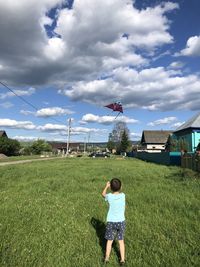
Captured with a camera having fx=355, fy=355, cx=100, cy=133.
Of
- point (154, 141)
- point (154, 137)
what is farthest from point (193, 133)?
point (154, 137)

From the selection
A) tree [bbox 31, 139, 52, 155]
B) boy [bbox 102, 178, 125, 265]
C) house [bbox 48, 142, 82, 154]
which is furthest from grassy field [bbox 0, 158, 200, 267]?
house [bbox 48, 142, 82, 154]

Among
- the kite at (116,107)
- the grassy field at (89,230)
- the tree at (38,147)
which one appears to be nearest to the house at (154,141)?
the tree at (38,147)

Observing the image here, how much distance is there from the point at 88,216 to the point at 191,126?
41.5 m

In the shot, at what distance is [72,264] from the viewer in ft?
17.1

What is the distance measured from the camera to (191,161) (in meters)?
24.5

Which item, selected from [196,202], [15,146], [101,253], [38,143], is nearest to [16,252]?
[101,253]

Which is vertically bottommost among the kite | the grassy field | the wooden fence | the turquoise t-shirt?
the grassy field

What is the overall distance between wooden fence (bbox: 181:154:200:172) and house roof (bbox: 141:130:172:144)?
67.2m

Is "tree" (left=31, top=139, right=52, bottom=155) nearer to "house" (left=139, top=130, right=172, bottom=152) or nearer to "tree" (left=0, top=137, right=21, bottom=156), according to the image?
"tree" (left=0, top=137, right=21, bottom=156)

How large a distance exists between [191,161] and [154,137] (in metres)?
71.0

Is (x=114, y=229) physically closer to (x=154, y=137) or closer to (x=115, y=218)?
(x=115, y=218)

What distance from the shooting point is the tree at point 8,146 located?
70.6 meters

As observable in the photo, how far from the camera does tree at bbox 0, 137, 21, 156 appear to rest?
70.6 m

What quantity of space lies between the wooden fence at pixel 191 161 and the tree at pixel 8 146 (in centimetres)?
5051
